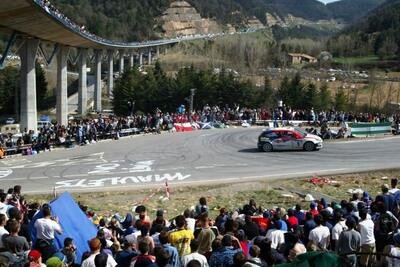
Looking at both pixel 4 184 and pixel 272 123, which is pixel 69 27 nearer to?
pixel 272 123

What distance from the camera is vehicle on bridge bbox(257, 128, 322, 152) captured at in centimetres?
3691

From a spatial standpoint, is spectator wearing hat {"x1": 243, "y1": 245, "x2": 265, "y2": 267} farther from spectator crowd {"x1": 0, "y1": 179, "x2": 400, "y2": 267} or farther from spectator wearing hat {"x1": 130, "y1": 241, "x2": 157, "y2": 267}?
spectator wearing hat {"x1": 130, "y1": 241, "x2": 157, "y2": 267}

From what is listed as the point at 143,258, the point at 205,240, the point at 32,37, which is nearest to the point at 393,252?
the point at 205,240

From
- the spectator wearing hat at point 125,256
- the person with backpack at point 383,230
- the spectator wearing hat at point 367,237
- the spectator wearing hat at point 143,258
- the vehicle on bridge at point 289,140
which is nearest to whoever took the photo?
the spectator wearing hat at point 143,258

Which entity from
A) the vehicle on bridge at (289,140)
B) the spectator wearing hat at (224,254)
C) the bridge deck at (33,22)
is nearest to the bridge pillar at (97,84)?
the bridge deck at (33,22)

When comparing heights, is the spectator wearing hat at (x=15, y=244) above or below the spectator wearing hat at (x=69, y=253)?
above

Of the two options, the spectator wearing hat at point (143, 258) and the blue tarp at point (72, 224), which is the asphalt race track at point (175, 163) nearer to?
the blue tarp at point (72, 224)

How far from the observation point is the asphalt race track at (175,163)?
1110 inches

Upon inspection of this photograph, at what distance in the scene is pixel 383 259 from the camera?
9.84 meters

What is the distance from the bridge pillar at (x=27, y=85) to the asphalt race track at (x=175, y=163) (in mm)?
10393

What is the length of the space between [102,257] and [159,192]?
16.3m

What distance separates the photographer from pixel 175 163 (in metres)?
33.3

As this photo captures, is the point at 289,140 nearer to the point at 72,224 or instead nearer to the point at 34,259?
the point at 72,224

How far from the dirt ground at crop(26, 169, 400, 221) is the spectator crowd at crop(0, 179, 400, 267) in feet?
27.0
